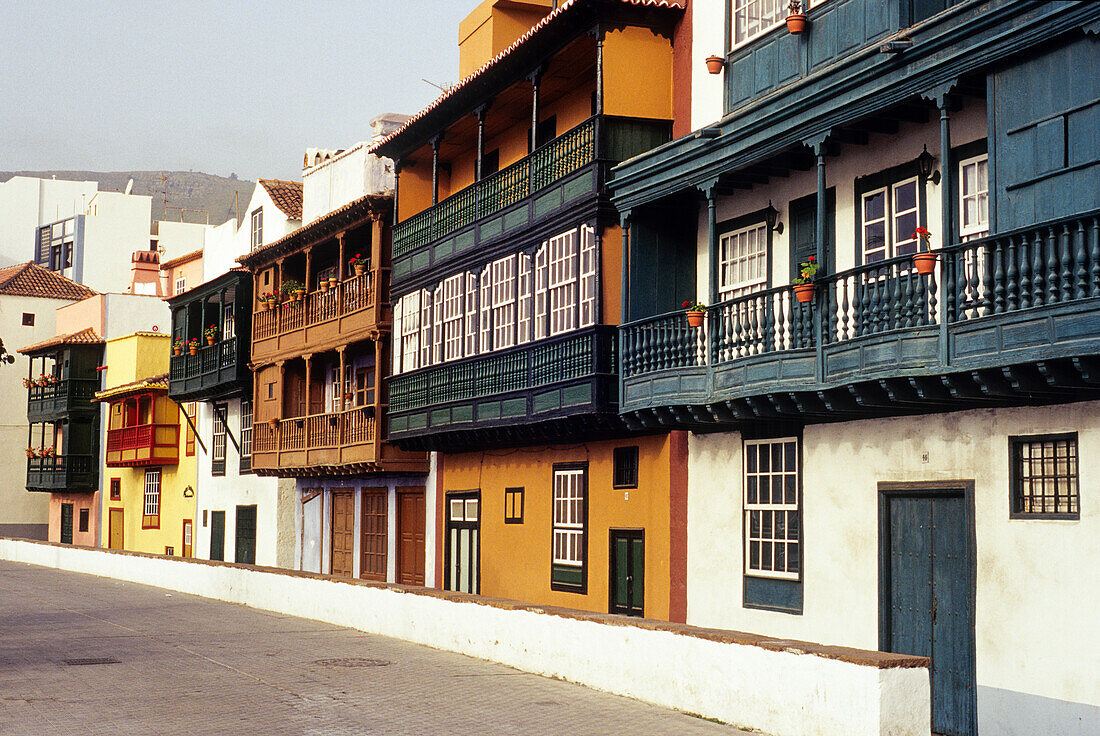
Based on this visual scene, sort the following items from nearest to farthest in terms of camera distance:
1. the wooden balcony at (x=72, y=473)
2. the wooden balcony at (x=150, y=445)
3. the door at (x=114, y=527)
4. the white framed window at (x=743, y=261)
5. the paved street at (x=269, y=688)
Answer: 1. the paved street at (x=269, y=688)
2. the white framed window at (x=743, y=261)
3. the wooden balcony at (x=150, y=445)
4. the door at (x=114, y=527)
5. the wooden balcony at (x=72, y=473)

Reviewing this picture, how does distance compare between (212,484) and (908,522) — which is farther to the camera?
(212,484)

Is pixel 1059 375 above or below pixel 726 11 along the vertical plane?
below

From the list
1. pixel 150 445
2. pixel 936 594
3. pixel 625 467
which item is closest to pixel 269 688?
pixel 936 594

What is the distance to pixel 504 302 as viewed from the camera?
24.3 meters

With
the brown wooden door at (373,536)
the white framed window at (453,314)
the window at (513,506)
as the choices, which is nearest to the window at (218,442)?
the brown wooden door at (373,536)

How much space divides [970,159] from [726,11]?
5448 millimetres

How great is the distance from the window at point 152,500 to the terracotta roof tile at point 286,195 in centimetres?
1360

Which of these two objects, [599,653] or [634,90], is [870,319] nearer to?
[599,653]

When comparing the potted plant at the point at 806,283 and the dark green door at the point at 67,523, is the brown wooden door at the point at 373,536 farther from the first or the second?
the dark green door at the point at 67,523

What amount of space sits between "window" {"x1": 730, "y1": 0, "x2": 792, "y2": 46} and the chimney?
146 feet

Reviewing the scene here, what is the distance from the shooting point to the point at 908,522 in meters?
15.0

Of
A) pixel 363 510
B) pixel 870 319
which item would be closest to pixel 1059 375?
pixel 870 319

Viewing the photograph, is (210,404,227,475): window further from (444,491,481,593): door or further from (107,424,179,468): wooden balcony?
(444,491,481,593): door

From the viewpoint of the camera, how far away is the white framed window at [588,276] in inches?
819
